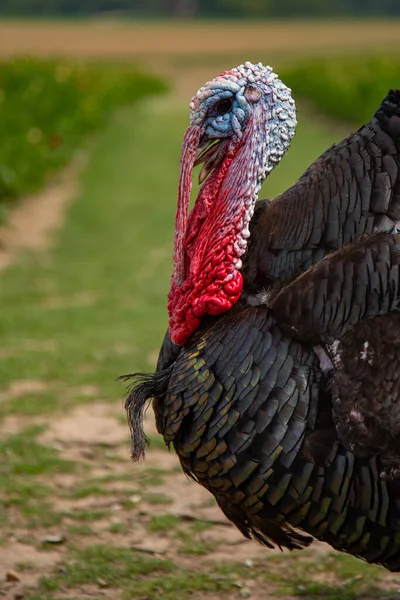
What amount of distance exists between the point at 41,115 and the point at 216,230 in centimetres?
1321

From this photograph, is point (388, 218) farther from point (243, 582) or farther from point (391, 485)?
point (243, 582)

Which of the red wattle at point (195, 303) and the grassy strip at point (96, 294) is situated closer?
the red wattle at point (195, 303)

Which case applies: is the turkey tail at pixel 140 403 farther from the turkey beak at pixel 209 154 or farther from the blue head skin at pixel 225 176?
the turkey beak at pixel 209 154

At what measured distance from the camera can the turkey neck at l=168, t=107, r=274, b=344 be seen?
2719 millimetres

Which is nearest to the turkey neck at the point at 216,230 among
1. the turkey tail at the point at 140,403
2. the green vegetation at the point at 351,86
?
the turkey tail at the point at 140,403

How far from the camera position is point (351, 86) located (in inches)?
848

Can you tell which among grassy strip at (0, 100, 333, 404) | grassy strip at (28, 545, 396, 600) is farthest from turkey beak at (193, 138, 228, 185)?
grassy strip at (0, 100, 333, 404)

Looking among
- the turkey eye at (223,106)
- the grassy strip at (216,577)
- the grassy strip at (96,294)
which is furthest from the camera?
the grassy strip at (96,294)

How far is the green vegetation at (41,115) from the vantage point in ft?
40.2

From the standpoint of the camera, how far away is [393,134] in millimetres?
2709

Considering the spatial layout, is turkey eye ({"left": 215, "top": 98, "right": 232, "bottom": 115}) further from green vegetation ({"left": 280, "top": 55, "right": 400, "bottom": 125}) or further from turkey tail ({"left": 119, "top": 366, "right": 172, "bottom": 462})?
green vegetation ({"left": 280, "top": 55, "right": 400, "bottom": 125})

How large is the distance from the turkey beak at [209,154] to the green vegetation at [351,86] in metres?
15.6

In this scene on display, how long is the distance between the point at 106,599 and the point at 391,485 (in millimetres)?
1230

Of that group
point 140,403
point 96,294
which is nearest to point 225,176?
point 140,403
